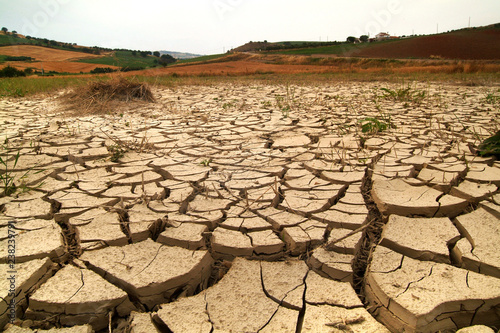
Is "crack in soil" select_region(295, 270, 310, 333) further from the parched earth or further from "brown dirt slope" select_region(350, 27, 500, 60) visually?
"brown dirt slope" select_region(350, 27, 500, 60)

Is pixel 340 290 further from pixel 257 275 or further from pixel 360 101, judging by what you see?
pixel 360 101

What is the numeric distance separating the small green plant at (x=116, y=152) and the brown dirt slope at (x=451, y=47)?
23988 millimetres

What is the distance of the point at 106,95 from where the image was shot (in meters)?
5.20

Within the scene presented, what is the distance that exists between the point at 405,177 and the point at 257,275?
1457 mm

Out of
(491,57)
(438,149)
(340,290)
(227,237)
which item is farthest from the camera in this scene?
(491,57)

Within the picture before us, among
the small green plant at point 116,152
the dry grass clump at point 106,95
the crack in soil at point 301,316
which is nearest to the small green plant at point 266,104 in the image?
the dry grass clump at point 106,95

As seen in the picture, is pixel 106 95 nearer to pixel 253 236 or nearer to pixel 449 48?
pixel 253 236

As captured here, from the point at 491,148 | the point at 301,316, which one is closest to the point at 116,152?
the point at 301,316

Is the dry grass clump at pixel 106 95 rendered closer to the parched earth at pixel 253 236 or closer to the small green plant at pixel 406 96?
the parched earth at pixel 253 236

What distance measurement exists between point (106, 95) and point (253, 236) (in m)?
4.72

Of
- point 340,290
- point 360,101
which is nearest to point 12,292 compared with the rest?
point 340,290

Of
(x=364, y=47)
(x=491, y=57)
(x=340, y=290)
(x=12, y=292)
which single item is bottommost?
(x=340, y=290)

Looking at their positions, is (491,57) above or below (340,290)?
above

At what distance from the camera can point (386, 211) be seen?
178cm
